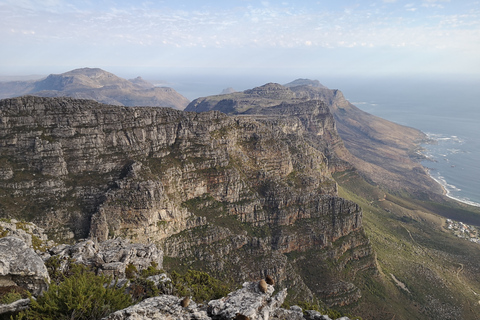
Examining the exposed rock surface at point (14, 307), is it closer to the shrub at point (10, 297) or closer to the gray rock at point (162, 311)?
the shrub at point (10, 297)

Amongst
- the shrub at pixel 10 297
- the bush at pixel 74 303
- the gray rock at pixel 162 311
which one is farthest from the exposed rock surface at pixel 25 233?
the gray rock at pixel 162 311

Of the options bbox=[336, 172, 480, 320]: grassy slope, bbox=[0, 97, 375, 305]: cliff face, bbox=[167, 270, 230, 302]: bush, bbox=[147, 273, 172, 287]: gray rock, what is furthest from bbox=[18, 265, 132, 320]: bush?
bbox=[336, 172, 480, 320]: grassy slope

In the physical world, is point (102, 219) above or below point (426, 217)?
above

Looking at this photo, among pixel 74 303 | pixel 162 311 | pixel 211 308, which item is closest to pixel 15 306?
pixel 74 303

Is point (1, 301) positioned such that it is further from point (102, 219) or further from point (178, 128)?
point (178, 128)

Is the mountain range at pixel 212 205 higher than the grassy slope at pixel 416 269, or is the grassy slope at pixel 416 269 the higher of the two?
the mountain range at pixel 212 205

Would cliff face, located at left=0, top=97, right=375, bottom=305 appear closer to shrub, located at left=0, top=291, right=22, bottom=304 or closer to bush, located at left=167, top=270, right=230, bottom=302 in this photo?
bush, located at left=167, top=270, right=230, bottom=302

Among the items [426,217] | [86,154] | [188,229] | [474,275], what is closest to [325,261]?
[188,229]
